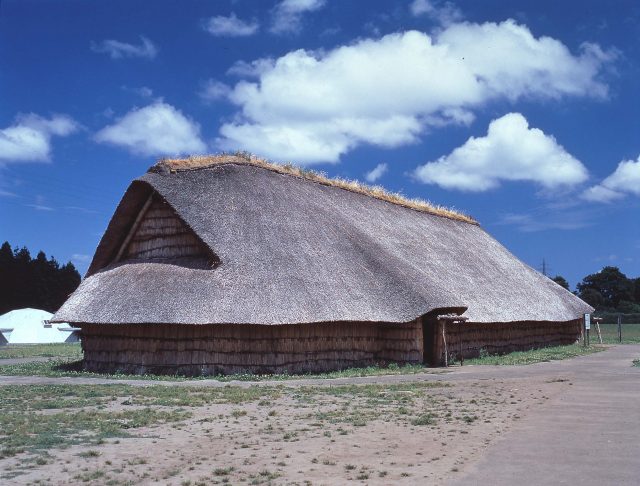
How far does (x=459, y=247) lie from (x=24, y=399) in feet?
89.5

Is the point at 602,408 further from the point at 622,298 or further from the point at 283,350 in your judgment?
the point at 622,298

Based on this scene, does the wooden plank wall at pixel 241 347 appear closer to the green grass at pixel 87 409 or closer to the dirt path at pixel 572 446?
the green grass at pixel 87 409

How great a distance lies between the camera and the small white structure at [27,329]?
58325 millimetres

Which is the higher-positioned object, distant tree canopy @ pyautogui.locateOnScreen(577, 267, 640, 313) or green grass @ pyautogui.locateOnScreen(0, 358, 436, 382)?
distant tree canopy @ pyautogui.locateOnScreen(577, 267, 640, 313)

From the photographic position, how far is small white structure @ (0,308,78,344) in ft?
191

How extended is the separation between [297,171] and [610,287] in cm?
8237

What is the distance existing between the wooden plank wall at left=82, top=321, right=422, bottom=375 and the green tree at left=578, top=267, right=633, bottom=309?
3179 inches

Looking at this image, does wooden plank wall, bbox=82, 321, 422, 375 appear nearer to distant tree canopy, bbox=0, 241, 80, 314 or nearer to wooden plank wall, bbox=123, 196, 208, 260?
wooden plank wall, bbox=123, 196, 208, 260

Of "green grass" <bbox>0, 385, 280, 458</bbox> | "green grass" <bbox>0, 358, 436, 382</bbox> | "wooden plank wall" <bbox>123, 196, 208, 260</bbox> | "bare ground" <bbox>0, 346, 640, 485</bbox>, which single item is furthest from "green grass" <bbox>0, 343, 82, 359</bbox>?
"bare ground" <bbox>0, 346, 640, 485</bbox>

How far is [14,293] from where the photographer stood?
75.6m

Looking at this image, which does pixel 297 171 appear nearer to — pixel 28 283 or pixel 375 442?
pixel 375 442

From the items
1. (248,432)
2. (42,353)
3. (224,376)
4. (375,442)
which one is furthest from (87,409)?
(42,353)

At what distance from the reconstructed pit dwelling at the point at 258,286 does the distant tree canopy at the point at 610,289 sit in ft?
234

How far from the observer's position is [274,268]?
903 inches
